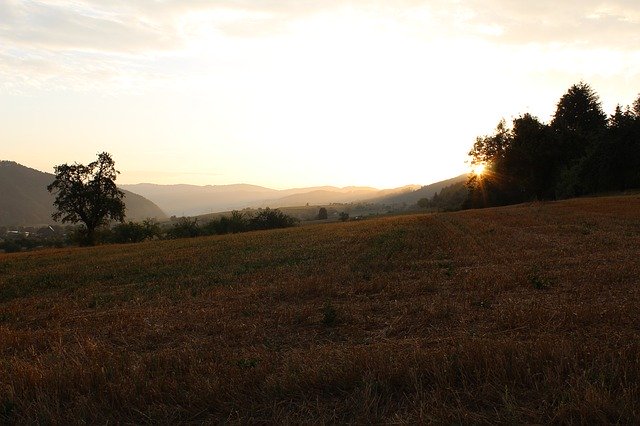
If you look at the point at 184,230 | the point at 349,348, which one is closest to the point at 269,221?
the point at 184,230

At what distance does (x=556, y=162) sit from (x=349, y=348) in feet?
246

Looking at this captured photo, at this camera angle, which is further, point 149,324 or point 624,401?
point 149,324

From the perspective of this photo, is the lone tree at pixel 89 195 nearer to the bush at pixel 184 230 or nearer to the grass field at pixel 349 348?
the bush at pixel 184 230

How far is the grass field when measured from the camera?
442 centimetres

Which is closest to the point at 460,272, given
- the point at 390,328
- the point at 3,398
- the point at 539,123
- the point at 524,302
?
the point at 524,302

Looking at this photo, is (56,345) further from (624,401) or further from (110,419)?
(624,401)

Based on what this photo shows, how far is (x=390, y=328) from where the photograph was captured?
7.60 m

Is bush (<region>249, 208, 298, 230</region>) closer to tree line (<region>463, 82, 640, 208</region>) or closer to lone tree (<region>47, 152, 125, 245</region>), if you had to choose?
lone tree (<region>47, 152, 125, 245</region>)

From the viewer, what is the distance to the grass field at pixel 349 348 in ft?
14.5

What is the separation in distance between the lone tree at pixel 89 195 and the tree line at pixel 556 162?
210 feet

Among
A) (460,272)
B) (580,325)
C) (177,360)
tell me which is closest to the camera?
(177,360)

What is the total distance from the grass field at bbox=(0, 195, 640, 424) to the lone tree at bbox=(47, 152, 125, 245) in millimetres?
55935

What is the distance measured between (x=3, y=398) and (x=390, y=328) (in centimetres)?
563

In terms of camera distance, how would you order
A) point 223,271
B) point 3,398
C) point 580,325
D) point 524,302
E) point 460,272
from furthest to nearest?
point 223,271 < point 460,272 < point 524,302 < point 580,325 < point 3,398
